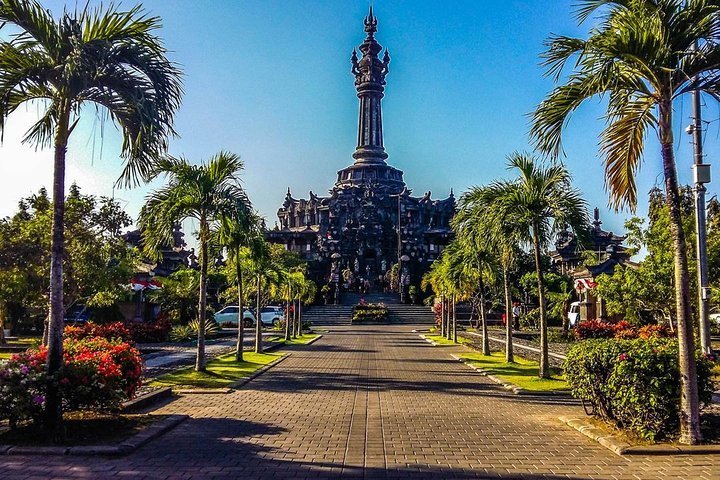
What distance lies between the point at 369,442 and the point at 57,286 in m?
4.72

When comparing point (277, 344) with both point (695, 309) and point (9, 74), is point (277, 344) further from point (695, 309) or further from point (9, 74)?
point (9, 74)

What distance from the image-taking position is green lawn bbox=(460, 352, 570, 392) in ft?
48.3

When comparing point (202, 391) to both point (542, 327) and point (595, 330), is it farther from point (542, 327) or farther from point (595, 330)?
point (595, 330)

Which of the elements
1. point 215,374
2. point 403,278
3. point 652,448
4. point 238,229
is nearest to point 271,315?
point 403,278

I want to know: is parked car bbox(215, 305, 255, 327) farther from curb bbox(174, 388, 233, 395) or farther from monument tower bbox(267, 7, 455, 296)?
curb bbox(174, 388, 233, 395)

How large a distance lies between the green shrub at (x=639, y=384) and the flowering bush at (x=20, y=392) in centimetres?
757

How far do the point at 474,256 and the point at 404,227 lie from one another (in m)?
60.0

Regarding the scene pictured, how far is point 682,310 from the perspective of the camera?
28.7 ft

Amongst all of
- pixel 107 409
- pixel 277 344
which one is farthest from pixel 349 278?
pixel 107 409

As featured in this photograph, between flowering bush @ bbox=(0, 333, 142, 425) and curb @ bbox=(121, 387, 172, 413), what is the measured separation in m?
0.56

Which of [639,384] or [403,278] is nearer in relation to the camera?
[639,384]

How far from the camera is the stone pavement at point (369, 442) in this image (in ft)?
24.1

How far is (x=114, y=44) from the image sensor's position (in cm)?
958

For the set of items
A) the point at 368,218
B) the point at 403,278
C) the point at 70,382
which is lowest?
the point at 70,382
